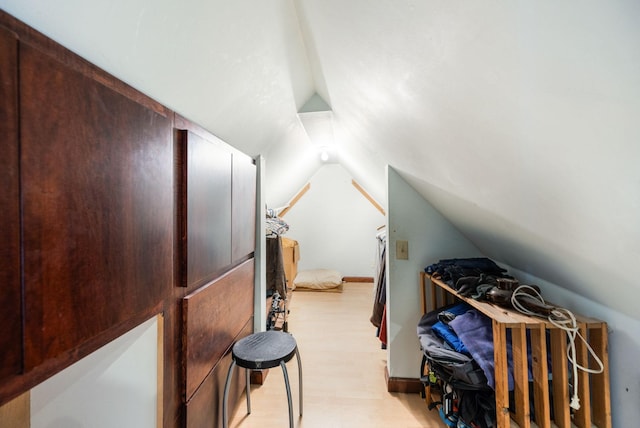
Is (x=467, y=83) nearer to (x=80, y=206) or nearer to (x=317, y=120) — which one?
(x=80, y=206)

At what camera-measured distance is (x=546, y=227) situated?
891 millimetres

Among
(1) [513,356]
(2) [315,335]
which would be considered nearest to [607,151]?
(1) [513,356]

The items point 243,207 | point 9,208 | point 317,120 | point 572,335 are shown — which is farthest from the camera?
point 317,120

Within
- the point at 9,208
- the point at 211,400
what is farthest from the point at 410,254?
the point at 9,208

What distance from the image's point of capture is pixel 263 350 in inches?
50.3

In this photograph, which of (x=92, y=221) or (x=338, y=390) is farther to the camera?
(x=338, y=390)

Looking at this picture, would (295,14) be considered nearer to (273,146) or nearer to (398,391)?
(273,146)

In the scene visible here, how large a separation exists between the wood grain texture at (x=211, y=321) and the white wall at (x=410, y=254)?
108cm

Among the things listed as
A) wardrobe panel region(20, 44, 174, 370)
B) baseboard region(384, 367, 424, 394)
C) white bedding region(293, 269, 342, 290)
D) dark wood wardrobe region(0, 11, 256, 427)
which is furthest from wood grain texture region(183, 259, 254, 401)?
white bedding region(293, 269, 342, 290)

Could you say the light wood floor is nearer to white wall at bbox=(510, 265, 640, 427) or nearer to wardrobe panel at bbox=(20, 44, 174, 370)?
white wall at bbox=(510, 265, 640, 427)

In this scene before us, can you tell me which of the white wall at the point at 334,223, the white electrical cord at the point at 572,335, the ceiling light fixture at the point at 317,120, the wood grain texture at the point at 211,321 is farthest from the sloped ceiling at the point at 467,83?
the white wall at the point at 334,223

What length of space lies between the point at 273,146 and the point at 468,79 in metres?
1.51

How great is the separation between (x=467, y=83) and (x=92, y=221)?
3.17 ft

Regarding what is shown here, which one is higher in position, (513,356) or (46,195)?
(46,195)
